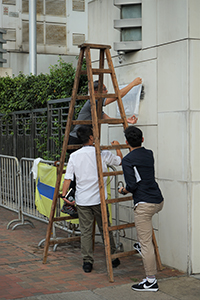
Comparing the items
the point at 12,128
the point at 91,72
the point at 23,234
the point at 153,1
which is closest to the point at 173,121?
the point at 91,72

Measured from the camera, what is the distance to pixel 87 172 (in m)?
6.00

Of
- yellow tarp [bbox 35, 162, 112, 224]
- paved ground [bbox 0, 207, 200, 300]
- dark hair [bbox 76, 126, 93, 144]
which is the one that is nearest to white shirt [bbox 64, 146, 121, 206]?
dark hair [bbox 76, 126, 93, 144]

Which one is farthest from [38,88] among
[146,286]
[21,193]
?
[146,286]

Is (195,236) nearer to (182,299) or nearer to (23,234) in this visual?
(182,299)

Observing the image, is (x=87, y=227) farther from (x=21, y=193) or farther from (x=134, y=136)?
(x=21, y=193)

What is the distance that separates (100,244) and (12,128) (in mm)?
5706

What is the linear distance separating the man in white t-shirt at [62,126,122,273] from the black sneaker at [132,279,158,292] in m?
0.83

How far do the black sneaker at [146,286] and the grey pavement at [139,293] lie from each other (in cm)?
5

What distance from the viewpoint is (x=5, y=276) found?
19.3 ft

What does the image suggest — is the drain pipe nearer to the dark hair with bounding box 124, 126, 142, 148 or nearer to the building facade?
the building facade

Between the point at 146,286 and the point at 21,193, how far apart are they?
412 cm

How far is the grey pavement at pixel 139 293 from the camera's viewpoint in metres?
5.11

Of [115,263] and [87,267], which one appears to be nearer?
[87,267]

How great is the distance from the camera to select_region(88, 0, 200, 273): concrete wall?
5809 mm
